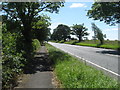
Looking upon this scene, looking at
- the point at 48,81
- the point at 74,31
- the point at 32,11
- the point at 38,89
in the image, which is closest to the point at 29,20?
the point at 32,11

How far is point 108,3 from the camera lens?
90.6 ft

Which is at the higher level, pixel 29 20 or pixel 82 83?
pixel 29 20

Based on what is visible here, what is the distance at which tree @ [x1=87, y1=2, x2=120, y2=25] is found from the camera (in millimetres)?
27609

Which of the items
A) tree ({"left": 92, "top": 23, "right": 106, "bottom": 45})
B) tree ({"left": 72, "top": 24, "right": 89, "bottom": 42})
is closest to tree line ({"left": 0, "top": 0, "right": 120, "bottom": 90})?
tree ({"left": 92, "top": 23, "right": 106, "bottom": 45})

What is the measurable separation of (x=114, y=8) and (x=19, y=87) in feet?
78.4

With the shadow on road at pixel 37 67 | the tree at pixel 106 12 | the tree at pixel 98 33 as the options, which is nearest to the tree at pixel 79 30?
the tree at pixel 98 33

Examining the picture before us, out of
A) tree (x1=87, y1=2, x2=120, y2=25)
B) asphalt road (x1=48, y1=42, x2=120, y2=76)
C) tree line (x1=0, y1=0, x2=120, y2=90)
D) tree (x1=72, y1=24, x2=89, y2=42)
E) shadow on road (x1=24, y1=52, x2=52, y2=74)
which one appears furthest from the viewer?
tree (x1=72, y1=24, x2=89, y2=42)

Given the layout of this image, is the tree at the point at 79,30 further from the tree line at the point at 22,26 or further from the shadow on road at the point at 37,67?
the shadow on road at the point at 37,67

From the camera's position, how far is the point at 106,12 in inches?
1102

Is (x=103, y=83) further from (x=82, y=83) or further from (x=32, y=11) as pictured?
(x=32, y=11)

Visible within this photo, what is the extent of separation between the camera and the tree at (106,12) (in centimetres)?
2761

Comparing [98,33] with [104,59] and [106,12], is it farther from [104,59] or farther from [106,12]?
[104,59]

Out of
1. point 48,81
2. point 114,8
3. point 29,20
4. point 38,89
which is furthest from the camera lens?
point 114,8

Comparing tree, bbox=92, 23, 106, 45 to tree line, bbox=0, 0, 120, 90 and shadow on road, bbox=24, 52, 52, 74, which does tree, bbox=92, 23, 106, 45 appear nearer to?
tree line, bbox=0, 0, 120, 90
